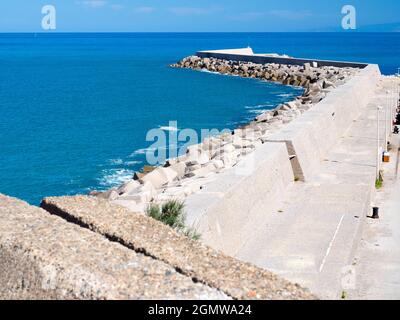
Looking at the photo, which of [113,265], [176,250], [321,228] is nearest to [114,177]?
[321,228]

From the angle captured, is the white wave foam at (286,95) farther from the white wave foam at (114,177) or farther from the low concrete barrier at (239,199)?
the low concrete barrier at (239,199)

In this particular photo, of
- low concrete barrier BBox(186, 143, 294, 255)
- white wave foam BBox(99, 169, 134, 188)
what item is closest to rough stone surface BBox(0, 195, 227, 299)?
low concrete barrier BBox(186, 143, 294, 255)

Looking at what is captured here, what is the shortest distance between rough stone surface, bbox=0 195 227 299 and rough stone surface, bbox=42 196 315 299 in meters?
0.13

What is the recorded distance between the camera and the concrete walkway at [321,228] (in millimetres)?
Answer: 6561

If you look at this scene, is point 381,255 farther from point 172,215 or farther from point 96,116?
point 96,116

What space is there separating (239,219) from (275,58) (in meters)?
37.3

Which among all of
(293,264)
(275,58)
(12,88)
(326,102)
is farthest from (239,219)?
(275,58)

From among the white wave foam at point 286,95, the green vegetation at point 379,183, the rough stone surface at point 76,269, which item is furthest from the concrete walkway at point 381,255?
the white wave foam at point 286,95

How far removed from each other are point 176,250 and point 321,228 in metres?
3.97

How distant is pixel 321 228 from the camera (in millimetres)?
7984

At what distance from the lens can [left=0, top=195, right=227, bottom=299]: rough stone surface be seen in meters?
3.69

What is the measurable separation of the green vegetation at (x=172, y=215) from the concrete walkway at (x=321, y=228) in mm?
1034

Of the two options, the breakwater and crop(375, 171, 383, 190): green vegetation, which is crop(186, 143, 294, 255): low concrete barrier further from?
crop(375, 171, 383, 190): green vegetation

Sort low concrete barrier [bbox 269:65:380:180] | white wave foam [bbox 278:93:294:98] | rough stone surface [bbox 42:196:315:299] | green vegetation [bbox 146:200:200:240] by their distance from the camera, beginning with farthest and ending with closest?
white wave foam [bbox 278:93:294:98], low concrete barrier [bbox 269:65:380:180], green vegetation [bbox 146:200:200:240], rough stone surface [bbox 42:196:315:299]
